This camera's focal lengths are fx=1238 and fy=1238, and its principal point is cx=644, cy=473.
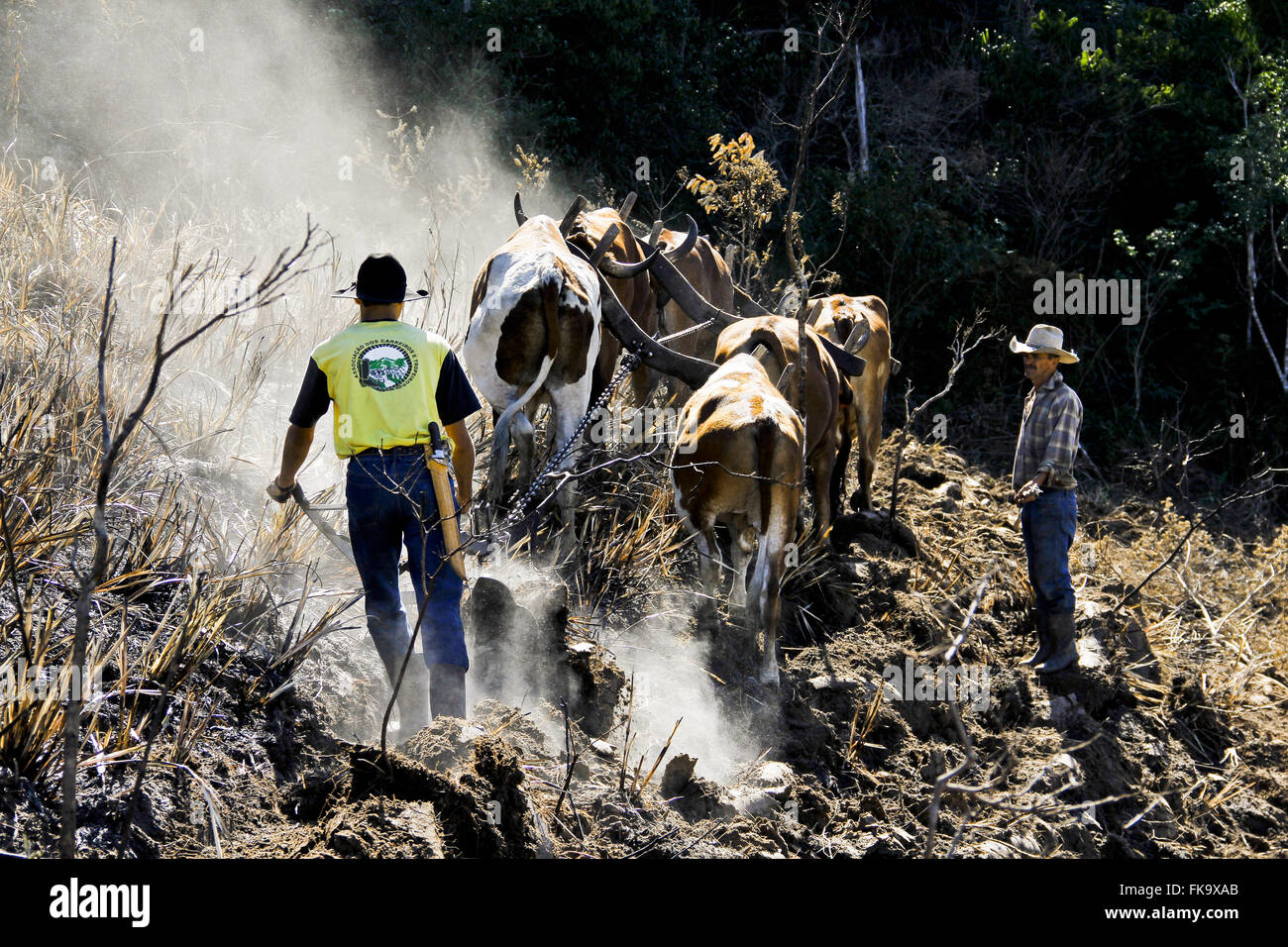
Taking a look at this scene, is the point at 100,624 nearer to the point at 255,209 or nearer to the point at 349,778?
the point at 349,778

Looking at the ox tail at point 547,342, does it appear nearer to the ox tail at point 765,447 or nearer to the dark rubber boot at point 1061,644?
the ox tail at point 765,447

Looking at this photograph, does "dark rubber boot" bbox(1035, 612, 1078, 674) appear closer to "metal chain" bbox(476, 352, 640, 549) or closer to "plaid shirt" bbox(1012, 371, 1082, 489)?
"plaid shirt" bbox(1012, 371, 1082, 489)

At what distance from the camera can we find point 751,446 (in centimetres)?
727

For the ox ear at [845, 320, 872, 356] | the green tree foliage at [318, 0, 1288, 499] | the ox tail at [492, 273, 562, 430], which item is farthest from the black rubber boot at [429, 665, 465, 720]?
the green tree foliage at [318, 0, 1288, 499]

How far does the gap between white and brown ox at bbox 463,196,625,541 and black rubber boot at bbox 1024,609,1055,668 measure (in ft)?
12.0

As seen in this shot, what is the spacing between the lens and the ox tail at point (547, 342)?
24.4ft

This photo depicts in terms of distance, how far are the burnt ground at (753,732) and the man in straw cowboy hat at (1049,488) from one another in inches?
14.6

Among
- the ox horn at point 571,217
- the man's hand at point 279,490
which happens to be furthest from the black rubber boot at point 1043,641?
the man's hand at point 279,490

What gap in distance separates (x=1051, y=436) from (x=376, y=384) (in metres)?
5.16

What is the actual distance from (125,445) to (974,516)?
780 centimetres

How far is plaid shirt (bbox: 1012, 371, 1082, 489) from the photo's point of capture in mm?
8570

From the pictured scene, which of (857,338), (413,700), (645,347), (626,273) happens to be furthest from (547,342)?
(857,338)

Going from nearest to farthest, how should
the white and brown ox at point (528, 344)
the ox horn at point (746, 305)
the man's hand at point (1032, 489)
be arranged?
the white and brown ox at point (528, 344), the man's hand at point (1032, 489), the ox horn at point (746, 305)
